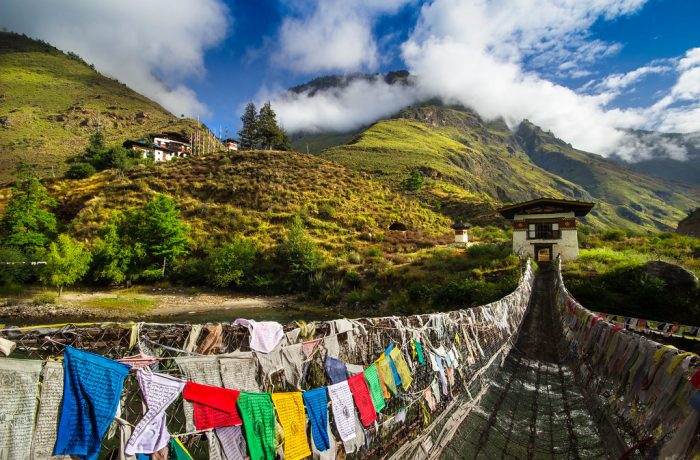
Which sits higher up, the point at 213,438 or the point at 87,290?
the point at 213,438

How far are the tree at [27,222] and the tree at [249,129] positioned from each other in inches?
2063

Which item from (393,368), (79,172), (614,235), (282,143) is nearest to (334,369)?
(393,368)

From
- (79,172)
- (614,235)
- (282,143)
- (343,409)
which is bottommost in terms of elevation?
(343,409)

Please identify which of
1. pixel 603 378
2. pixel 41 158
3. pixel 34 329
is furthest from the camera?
pixel 41 158

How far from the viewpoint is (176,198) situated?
5303cm

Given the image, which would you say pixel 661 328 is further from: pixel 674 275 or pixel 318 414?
pixel 318 414

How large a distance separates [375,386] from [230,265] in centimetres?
3306

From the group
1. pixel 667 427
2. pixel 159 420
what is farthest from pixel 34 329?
pixel 667 427

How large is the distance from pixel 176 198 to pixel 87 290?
21993mm

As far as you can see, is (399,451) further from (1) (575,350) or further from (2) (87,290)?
(2) (87,290)

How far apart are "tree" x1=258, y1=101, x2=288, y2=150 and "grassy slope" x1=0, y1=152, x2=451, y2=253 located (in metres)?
16.7

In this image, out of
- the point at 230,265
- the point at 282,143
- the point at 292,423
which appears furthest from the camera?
the point at 282,143

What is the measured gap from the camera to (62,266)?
30.8m

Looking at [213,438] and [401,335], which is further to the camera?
[401,335]
